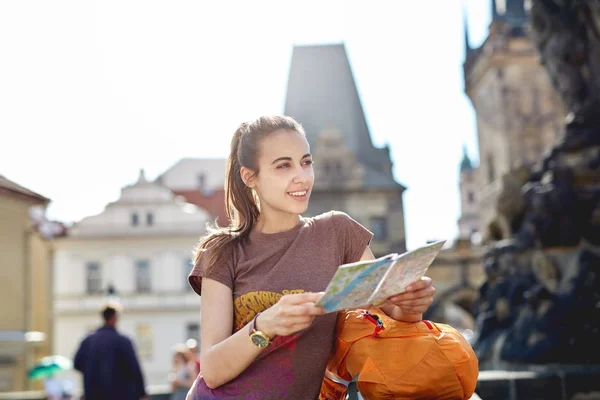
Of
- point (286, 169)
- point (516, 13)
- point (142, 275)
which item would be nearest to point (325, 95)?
point (516, 13)

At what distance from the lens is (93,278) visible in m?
40.5

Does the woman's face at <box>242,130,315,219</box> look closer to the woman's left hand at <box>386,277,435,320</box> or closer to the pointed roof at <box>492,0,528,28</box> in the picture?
the woman's left hand at <box>386,277,435,320</box>

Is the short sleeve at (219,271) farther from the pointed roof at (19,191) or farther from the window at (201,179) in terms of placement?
the window at (201,179)

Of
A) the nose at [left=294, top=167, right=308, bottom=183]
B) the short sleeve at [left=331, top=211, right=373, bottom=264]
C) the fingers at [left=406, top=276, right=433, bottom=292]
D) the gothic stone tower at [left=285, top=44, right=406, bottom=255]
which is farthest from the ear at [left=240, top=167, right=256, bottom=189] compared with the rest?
the gothic stone tower at [left=285, top=44, right=406, bottom=255]

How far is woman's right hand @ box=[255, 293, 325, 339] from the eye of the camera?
2041 mm

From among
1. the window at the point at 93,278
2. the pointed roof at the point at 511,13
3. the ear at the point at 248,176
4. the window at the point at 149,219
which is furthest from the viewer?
the pointed roof at the point at 511,13

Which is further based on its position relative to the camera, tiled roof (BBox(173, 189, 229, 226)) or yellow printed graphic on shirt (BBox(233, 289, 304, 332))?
tiled roof (BBox(173, 189, 229, 226))

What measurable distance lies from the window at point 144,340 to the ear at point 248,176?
3767 centimetres

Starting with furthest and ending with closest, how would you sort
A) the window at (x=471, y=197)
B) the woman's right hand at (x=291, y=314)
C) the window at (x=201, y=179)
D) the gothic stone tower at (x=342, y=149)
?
the window at (x=471, y=197) < the window at (x=201, y=179) < the gothic stone tower at (x=342, y=149) < the woman's right hand at (x=291, y=314)

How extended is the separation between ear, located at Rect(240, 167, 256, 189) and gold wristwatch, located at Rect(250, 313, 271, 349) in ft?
1.58

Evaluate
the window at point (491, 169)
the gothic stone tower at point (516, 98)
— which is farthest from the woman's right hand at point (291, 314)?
the window at point (491, 169)

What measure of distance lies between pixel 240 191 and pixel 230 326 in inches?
17.2

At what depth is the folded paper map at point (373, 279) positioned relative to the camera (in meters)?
1.91

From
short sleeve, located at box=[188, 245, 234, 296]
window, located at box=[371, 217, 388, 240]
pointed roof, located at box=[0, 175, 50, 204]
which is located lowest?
short sleeve, located at box=[188, 245, 234, 296]
